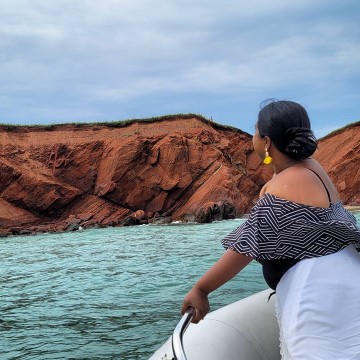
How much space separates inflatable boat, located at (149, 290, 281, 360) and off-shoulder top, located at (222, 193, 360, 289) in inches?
22.1

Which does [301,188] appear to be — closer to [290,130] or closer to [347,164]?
[290,130]

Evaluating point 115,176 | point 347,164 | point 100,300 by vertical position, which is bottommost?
point 347,164

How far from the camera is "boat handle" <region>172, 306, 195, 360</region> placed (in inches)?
59.8

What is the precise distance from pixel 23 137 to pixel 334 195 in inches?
1759

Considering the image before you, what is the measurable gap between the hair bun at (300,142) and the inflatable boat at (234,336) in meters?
0.80

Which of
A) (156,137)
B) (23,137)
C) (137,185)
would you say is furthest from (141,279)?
(23,137)

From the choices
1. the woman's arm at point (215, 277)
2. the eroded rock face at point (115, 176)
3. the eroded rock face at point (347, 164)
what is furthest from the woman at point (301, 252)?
the eroded rock face at point (347, 164)

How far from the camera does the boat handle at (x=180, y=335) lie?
1518mm

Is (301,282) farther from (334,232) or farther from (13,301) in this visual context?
(13,301)

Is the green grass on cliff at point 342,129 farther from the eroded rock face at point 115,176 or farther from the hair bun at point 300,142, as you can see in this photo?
the hair bun at point 300,142

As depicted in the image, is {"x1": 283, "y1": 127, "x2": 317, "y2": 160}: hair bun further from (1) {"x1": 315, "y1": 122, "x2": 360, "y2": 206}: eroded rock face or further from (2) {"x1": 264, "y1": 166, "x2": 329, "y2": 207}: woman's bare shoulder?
(1) {"x1": 315, "y1": 122, "x2": 360, "y2": 206}: eroded rock face

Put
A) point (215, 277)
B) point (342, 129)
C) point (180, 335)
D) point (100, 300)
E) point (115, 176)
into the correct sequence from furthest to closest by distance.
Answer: point (342, 129)
point (115, 176)
point (100, 300)
point (215, 277)
point (180, 335)

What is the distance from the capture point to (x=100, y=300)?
7.74 m

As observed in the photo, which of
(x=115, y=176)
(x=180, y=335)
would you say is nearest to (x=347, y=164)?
(x=115, y=176)
